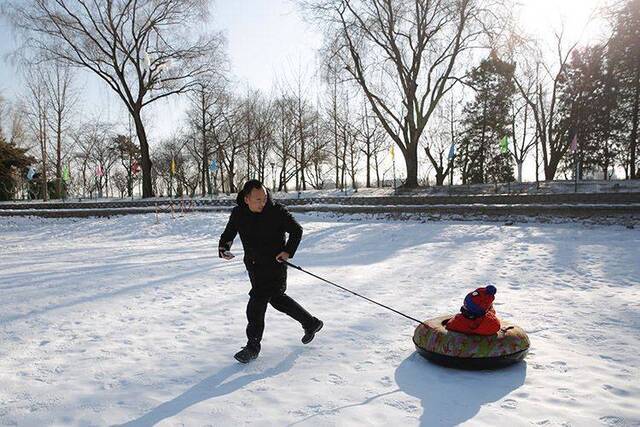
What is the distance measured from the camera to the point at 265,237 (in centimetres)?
422

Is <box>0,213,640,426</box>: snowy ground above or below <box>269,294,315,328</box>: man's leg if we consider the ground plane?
below

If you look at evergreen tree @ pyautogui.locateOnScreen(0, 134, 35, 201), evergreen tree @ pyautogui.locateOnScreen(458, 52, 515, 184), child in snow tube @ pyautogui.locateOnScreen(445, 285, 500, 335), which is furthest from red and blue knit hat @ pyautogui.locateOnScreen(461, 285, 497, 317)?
evergreen tree @ pyautogui.locateOnScreen(0, 134, 35, 201)

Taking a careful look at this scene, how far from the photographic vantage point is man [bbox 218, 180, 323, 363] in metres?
4.21

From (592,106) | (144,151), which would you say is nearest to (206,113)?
(144,151)

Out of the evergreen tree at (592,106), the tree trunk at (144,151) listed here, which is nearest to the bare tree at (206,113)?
the tree trunk at (144,151)

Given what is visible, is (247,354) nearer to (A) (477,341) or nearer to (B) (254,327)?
(B) (254,327)

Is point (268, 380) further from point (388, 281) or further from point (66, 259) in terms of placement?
point (66, 259)

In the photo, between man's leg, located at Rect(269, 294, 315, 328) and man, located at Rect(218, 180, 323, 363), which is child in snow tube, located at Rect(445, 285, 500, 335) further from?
man, located at Rect(218, 180, 323, 363)

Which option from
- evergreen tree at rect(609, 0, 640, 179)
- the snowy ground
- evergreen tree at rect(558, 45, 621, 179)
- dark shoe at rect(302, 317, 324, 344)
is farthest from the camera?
evergreen tree at rect(558, 45, 621, 179)

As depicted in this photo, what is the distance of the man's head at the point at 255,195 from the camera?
416 centimetres

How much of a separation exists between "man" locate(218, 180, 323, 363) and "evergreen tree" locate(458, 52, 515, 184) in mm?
32395

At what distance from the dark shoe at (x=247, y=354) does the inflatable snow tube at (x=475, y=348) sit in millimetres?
1610

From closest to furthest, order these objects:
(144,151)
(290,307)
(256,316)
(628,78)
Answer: (256,316)
(290,307)
(628,78)
(144,151)

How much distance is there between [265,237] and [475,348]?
2.14m
